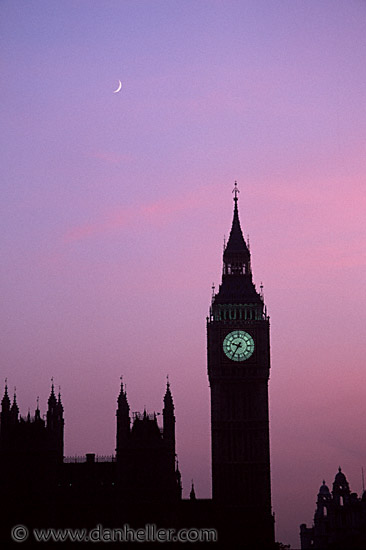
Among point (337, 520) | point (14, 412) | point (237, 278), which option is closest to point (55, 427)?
point (14, 412)

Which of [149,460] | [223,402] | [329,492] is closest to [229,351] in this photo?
[223,402]

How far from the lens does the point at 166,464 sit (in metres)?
119

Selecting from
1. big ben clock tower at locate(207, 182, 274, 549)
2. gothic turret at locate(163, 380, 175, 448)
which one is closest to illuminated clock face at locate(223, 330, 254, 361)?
big ben clock tower at locate(207, 182, 274, 549)

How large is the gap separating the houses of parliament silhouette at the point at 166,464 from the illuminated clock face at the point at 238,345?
0.31 feet

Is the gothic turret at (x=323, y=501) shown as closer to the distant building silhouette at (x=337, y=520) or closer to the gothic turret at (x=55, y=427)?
the distant building silhouette at (x=337, y=520)

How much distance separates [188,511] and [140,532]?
24.7ft

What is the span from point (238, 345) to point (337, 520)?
4430cm

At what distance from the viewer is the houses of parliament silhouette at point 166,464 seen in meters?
117

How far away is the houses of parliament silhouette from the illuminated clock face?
0.31 ft

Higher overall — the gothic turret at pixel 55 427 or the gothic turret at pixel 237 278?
the gothic turret at pixel 237 278

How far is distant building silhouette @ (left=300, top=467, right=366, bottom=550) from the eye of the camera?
159 meters

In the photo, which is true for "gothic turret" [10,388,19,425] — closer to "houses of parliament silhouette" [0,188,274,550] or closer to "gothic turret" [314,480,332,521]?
"houses of parliament silhouette" [0,188,274,550]

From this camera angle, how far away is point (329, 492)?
177 metres

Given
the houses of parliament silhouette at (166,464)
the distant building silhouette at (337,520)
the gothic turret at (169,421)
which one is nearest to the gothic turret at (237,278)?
the houses of parliament silhouette at (166,464)
